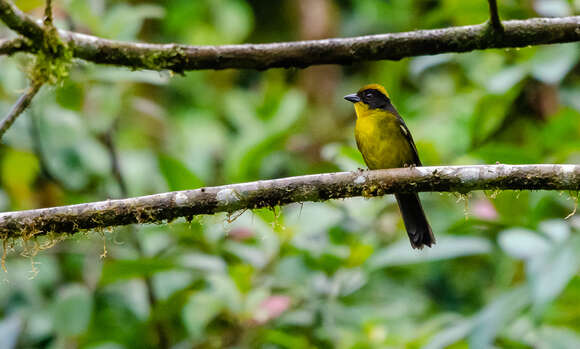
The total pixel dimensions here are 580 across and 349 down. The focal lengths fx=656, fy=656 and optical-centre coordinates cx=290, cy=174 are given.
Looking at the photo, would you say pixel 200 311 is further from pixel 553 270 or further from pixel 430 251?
pixel 553 270

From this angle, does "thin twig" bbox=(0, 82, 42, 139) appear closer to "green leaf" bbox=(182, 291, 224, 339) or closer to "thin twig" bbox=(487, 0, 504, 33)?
"green leaf" bbox=(182, 291, 224, 339)

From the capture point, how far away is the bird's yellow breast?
3.48 m

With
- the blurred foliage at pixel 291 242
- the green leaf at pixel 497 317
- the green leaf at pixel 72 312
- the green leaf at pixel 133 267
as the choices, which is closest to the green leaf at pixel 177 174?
the blurred foliage at pixel 291 242

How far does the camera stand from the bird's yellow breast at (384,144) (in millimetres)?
3477

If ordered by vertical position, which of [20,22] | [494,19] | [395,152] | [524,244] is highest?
[395,152]

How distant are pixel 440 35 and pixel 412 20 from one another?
4221 millimetres

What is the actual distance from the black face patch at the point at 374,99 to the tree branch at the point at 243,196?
4.95 feet

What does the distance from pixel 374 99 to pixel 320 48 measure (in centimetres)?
129

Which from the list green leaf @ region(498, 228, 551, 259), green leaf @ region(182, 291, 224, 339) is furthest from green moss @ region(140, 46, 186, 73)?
green leaf @ region(498, 228, 551, 259)

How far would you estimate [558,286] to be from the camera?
265cm

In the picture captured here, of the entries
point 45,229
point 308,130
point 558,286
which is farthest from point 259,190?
point 308,130

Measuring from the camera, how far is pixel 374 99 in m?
3.86

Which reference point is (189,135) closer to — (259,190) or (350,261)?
(350,261)

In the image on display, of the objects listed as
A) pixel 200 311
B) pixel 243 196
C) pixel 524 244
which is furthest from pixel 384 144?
pixel 243 196
